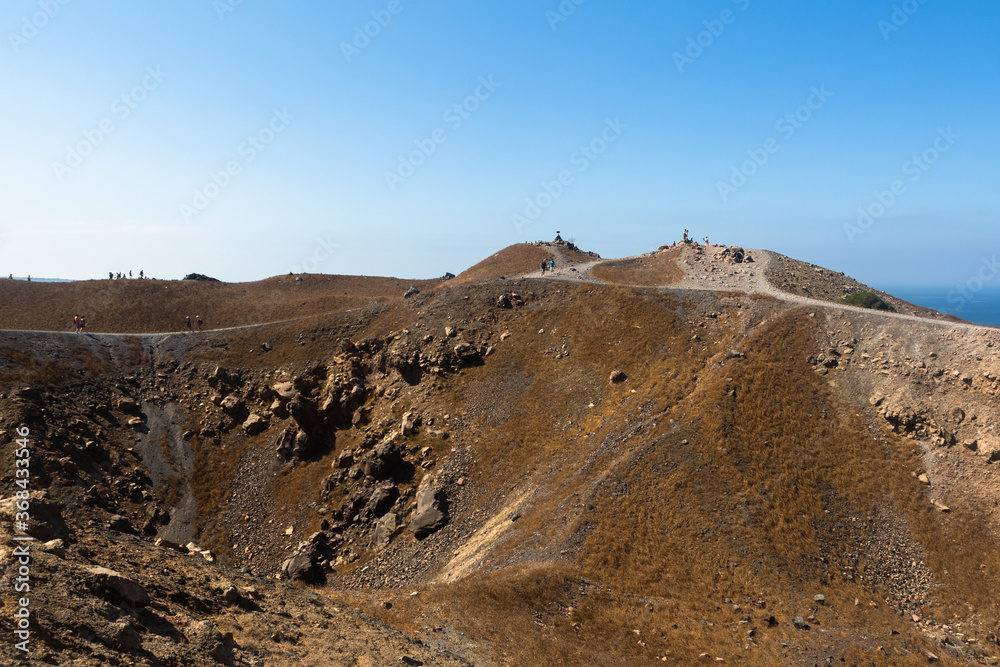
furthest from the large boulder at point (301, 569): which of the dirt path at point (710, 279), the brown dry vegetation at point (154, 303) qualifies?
the brown dry vegetation at point (154, 303)

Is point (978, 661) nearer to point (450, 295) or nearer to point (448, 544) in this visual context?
point (448, 544)

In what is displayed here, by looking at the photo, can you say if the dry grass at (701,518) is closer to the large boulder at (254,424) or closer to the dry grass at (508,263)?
the large boulder at (254,424)

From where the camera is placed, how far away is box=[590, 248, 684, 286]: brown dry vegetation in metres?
64.9

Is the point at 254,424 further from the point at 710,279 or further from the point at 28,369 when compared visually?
the point at 710,279

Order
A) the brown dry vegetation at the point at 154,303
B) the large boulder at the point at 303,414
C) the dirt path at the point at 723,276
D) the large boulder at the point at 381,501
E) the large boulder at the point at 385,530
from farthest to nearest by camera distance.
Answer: the brown dry vegetation at the point at 154,303
the large boulder at the point at 303,414
the dirt path at the point at 723,276
the large boulder at the point at 381,501
the large boulder at the point at 385,530

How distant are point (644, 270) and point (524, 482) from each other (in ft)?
154

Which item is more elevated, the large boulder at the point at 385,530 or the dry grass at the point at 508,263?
the dry grass at the point at 508,263

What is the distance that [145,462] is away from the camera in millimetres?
46688

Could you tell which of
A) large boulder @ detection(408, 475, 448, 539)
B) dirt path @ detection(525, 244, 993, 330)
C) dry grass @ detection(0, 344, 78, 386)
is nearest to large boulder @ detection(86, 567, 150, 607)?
large boulder @ detection(408, 475, 448, 539)

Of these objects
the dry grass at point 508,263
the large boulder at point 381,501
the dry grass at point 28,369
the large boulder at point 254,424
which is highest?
the dry grass at point 508,263

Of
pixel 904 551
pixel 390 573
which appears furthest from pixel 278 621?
pixel 904 551

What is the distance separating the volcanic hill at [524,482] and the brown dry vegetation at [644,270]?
255cm

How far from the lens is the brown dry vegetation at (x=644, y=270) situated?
6488 cm

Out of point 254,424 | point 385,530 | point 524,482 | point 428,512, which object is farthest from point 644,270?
point 254,424
